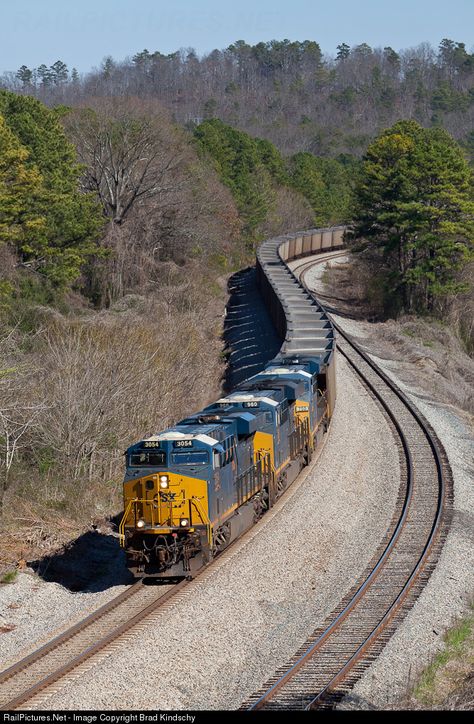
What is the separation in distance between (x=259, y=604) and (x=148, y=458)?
363cm

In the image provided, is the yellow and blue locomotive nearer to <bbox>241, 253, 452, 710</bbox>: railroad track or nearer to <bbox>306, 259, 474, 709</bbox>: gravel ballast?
<bbox>241, 253, 452, 710</bbox>: railroad track

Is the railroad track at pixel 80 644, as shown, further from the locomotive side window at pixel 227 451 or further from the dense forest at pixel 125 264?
the dense forest at pixel 125 264

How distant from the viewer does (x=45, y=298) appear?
159ft

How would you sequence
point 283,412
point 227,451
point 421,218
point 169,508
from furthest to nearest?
point 421,218 < point 283,412 < point 227,451 < point 169,508

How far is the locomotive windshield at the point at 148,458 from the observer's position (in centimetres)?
1983

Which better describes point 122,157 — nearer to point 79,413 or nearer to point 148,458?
point 79,413

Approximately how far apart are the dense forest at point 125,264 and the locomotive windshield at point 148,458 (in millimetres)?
4190

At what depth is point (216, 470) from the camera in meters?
20.3

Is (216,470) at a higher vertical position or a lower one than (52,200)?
lower

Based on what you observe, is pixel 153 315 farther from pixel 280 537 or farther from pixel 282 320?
pixel 280 537

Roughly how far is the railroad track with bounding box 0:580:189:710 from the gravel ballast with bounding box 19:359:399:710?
348 mm

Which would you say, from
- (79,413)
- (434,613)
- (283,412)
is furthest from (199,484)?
(79,413)

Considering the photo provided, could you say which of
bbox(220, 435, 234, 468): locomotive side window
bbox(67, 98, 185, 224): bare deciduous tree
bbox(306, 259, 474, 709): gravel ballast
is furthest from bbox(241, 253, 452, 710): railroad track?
bbox(67, 98, 185, 224): bare deciduous tree
